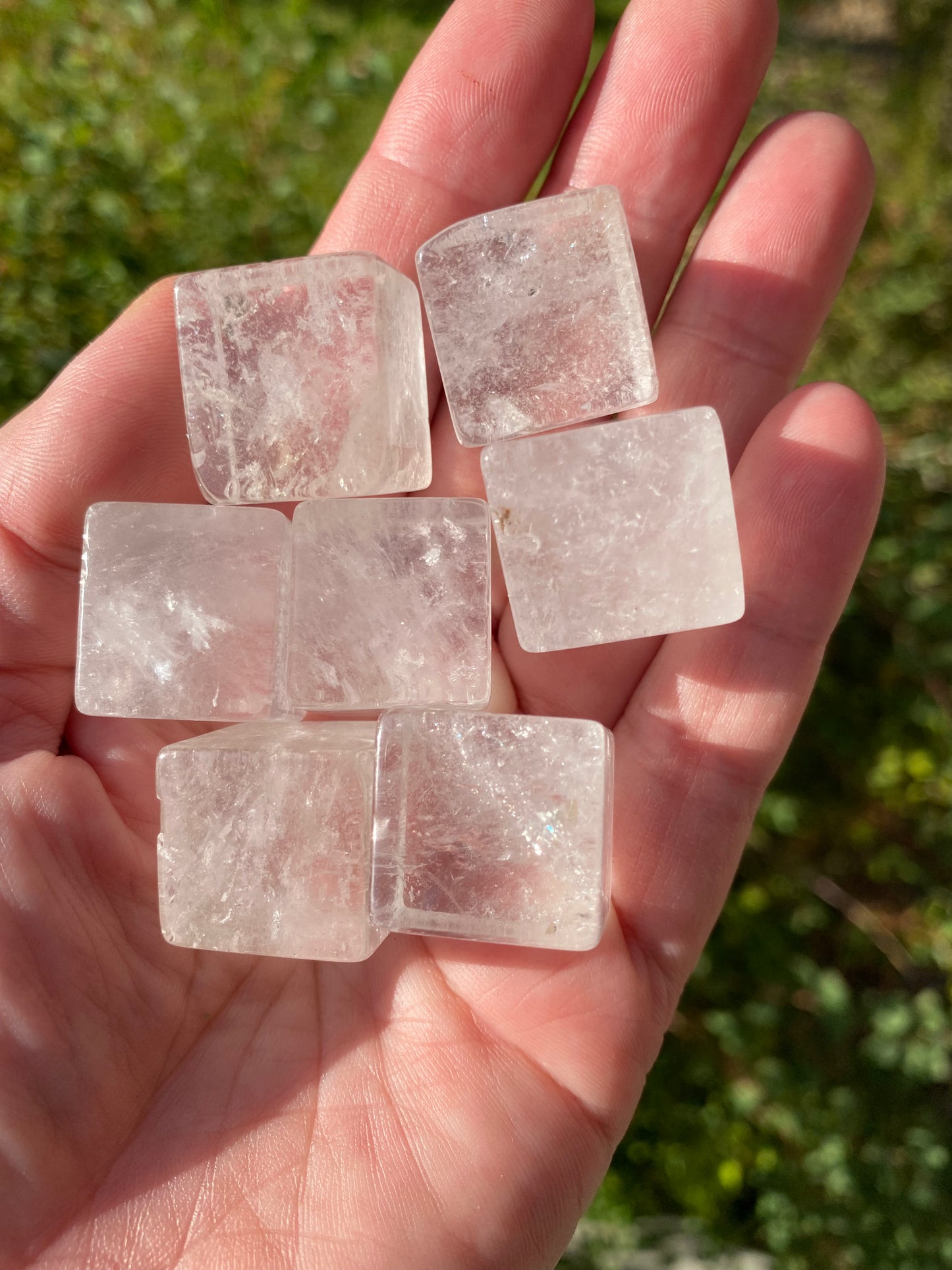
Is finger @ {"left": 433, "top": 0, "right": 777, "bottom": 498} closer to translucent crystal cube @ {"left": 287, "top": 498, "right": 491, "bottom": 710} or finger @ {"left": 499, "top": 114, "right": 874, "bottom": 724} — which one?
finger @ {"left": 499, "top": 114, "right": 874, "bottom": 724}

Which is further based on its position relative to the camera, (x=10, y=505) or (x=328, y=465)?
(x=328, y=465)

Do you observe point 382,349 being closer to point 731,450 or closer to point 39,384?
point 731,450

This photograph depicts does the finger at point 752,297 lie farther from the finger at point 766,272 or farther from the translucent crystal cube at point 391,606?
the translucent crystal cube at point 391,606

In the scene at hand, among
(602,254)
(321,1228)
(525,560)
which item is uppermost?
(602,254)

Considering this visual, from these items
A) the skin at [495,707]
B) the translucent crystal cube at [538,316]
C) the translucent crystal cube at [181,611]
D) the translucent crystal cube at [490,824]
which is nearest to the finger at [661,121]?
Answer: the skin at [495,707]


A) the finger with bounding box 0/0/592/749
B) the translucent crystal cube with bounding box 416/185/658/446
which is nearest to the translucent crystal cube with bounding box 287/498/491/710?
the translucent crystal cube with bounding box 416/185/658/446

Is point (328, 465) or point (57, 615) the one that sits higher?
point (328, 465)

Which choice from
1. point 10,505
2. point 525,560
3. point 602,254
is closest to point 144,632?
point 10,505

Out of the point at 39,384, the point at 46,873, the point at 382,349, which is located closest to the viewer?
the point at 46,873
